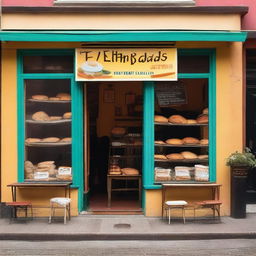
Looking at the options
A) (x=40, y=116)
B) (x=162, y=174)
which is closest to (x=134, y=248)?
(x=162, y=174)

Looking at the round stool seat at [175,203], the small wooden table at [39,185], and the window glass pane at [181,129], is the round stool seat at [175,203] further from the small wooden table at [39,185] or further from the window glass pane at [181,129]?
the small wooden table at [39,185]

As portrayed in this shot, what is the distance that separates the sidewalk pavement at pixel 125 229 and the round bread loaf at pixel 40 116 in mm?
2141

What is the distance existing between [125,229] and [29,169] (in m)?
2.58

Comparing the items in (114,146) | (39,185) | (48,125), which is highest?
(48,125)

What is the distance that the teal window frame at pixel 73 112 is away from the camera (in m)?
9.52

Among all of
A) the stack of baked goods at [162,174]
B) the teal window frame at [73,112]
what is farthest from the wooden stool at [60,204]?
the stack of baked goods at [162,174]

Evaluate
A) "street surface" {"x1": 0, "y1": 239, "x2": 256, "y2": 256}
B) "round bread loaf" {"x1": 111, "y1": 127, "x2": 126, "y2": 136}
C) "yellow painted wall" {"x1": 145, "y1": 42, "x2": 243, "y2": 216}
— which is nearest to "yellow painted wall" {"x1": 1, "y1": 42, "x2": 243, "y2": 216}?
"yellow painted wall" {"x1": 145, "y1": 42, "x2": 243, "y2": 216}

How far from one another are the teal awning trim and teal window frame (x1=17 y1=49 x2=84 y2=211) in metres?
0.55

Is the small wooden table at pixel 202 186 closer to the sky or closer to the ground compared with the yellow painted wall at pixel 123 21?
closer to the ground

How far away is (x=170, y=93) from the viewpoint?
31.9ft

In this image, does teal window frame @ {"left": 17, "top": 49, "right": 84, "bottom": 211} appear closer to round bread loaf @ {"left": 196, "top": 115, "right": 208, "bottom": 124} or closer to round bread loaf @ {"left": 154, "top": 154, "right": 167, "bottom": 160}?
round bread loaf @ {"left": 154, "top": 154, "right": 167, "bottom": 160}

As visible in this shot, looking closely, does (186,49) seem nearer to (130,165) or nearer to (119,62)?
(119,62)

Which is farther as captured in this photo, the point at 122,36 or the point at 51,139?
the point at 51,139

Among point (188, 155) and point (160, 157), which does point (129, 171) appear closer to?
point (160, 157)
